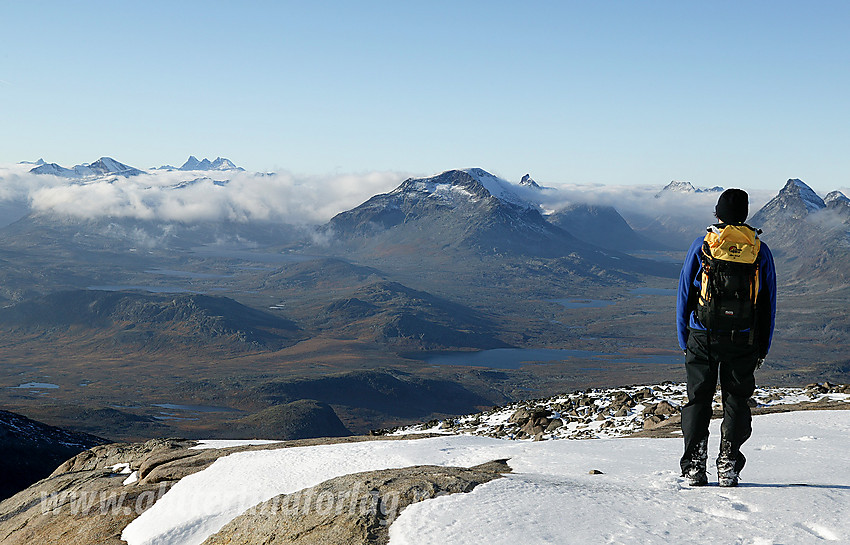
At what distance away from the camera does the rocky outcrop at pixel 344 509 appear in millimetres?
7379

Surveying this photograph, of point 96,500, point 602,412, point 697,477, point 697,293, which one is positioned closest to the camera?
point 697,293

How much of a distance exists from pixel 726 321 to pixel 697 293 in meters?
0.52

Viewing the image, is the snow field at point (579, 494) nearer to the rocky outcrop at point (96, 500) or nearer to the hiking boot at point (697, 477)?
the hiking boot at point (697, 477)

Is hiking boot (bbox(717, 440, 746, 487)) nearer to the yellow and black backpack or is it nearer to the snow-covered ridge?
the yellow and black backpack

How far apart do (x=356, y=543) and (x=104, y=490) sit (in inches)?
336

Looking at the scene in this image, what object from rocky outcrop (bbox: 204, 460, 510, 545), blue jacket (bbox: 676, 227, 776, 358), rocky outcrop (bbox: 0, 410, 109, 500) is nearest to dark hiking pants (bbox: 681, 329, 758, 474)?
blue jacket (bbox: 676, 227, 776, 358)

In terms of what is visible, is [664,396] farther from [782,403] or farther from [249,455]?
[249,455]

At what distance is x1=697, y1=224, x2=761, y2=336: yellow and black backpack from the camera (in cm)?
760

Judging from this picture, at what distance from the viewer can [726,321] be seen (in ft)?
25.1

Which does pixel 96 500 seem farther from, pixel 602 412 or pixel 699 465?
pixel 602 412

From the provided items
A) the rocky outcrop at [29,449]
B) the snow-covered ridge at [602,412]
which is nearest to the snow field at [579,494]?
the snow-covered ridge at [602,412]

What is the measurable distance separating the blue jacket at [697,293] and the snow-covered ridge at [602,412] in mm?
9532

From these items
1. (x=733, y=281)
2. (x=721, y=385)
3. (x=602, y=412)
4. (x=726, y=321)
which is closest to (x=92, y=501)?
(x=721, y=385)

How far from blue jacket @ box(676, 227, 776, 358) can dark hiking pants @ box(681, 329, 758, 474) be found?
0.13 m
